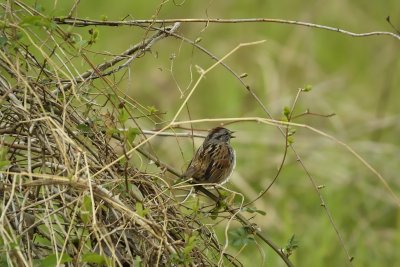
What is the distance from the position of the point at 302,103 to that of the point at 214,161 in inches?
196

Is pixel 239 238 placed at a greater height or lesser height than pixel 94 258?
greater

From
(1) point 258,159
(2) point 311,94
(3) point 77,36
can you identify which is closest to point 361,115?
(2) point 311,94

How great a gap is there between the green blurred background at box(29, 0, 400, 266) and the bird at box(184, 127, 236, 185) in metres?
1.78

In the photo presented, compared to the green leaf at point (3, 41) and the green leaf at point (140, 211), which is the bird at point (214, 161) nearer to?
the green leaf at point (140, 211)

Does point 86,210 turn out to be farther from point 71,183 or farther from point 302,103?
point 302,103

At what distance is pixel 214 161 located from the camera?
441 centimetres

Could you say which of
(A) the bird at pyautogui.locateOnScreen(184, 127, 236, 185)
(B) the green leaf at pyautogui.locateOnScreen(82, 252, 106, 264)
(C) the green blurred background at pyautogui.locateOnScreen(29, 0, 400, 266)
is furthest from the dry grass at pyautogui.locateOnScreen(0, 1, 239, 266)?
(C) the green blurred background at pyautogui.locateOnScreen(29, 0, 400, 266)

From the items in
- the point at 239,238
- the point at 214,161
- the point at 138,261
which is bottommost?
the point at 138,261

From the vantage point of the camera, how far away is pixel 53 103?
3.39 metres

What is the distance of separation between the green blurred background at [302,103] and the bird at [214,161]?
70.2 inches

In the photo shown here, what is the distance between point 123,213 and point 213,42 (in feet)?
24.1

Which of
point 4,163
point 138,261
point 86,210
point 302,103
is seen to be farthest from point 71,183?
point 302,103

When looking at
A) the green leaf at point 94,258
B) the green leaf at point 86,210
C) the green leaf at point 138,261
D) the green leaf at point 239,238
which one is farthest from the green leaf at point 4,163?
the green leaf at point 239,238

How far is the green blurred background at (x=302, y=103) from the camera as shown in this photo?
7.36m
